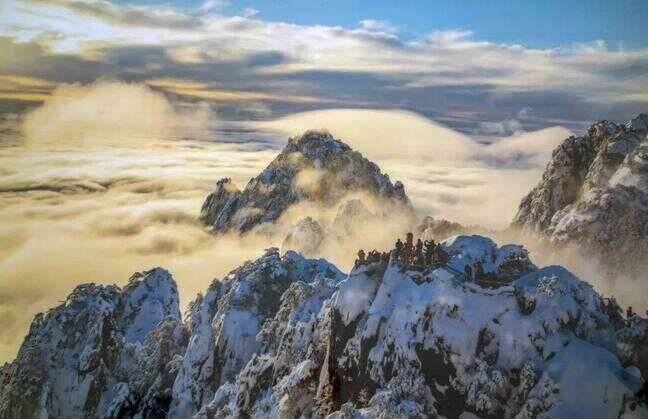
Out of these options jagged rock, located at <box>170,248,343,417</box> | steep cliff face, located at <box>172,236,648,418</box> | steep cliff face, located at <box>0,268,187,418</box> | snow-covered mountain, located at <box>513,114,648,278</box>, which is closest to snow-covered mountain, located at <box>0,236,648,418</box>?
steep cliff face, located at <box>172,236,648,418</box>

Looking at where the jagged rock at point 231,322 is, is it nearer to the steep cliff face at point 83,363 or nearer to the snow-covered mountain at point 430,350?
the snow-covered mountain at point 430,350

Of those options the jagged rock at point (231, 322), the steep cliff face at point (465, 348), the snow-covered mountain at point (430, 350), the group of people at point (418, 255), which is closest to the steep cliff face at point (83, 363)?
the jagged rock at point (231, 322)

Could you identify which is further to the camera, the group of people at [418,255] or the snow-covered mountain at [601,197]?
the snow-covered mountain at [601,197]

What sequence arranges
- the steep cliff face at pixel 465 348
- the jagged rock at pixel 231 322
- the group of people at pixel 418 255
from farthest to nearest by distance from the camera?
the jagged rock at pixel 231 322
the group of people at pixel 418 255
the steep cliff face at pixel 465 348

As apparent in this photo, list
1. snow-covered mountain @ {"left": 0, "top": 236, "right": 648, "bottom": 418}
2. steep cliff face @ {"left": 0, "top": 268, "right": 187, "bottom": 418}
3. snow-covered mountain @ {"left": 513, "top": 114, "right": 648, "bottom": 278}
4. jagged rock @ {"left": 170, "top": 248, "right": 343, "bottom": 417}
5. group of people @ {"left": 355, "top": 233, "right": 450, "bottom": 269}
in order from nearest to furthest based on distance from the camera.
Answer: snow-covered mountain @ {"left": 0, "top": 236, "right": 648, "bottom": 418}, group of people @ {"left": 355, "top": 233, "right": 450, "bottom": 269}, jagged rock @ {"left": 170, "top": 248, "right": 343, "bottom": 417}, snow-covered mountain @ {"left": 513, "top": 114, "right": 648, "bottom": 278}, steep cliff face @ {"left": 0, "top": 268, "right": 187, "bottom": 418}

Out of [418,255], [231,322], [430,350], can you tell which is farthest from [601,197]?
[231,322]

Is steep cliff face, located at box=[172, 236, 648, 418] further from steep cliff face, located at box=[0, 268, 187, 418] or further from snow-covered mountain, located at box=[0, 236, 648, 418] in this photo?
steep cliff face, located at box=[0, 268, 187, 418]
